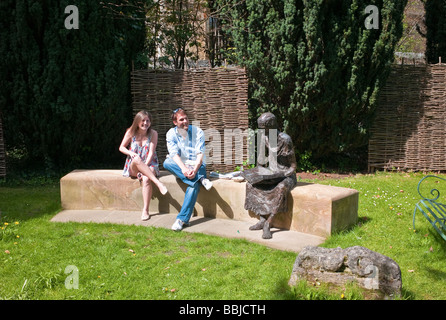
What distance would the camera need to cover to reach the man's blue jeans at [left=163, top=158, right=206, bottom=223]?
527 cm

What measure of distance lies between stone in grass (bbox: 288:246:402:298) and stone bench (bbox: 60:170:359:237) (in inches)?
53.3

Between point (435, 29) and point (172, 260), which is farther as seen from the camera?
point (435, 29)

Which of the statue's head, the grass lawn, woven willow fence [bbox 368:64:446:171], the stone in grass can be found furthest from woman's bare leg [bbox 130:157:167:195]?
woven willow fence [bbox 368:64:446:171]

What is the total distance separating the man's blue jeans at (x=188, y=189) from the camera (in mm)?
5266

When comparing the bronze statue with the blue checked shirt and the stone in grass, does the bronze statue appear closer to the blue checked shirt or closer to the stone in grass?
the blue checked shirt

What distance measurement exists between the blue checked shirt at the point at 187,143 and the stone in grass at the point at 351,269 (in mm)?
2469

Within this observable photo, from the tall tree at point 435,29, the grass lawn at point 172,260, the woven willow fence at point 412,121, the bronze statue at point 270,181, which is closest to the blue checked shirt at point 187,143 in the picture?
the bronze statue at point 270,181

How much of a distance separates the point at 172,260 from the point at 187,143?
1.93 metres

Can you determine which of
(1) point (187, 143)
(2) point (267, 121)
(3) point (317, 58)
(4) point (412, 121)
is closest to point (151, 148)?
(1) point (187, 143)

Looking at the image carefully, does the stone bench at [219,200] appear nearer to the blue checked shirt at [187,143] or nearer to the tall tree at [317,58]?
the blue checked shirt at [187,143]

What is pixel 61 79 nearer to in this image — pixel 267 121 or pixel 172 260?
pixel 267 121

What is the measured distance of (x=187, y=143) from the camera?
572 cm

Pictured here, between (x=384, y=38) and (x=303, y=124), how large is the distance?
7.21ft

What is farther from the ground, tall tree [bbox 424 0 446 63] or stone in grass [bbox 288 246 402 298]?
tall tree [bbox 424 0 446 63]
